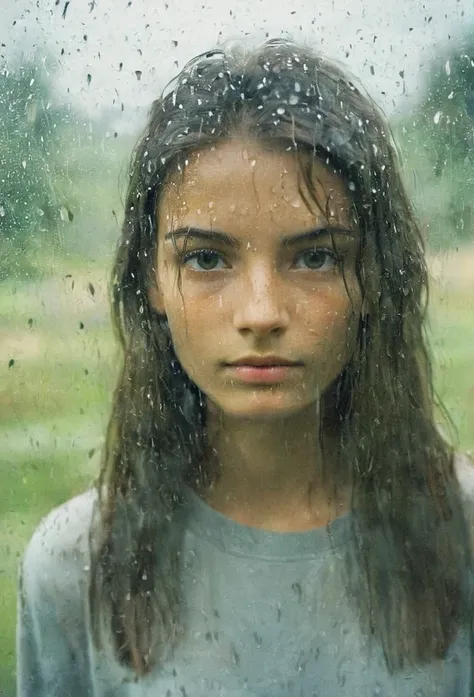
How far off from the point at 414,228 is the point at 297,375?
255 mm

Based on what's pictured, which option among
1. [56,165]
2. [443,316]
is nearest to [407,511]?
[443,316]

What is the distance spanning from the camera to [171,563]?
1.35m

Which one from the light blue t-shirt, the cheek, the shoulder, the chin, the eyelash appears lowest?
the light blue t-shirt

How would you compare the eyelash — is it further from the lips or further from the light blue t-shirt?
the light blue t-shirt

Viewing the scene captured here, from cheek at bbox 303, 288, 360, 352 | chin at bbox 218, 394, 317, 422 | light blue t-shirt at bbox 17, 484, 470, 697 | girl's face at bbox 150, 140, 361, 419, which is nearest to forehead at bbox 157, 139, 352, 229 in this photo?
girl's face at bbox 150, 140, 361, 419

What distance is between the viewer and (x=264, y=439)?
4.37ft

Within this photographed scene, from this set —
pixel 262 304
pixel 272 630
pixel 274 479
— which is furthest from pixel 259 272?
pixel 272 630

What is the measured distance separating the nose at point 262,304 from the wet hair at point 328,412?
0.40 ft

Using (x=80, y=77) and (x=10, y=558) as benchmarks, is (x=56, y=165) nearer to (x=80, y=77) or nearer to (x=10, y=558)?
(x=80, y=77)

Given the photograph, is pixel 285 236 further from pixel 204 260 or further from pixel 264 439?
→ pixel 264 439

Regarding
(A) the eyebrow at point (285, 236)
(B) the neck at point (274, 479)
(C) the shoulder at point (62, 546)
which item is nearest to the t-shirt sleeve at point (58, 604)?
(C) the shoulder at point (62, 546)

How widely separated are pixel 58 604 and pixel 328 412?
1.59 feet

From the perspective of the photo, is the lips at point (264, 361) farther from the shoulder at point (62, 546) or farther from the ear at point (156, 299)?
the shoulder at point (62, 546)

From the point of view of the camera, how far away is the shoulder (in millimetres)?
1392
